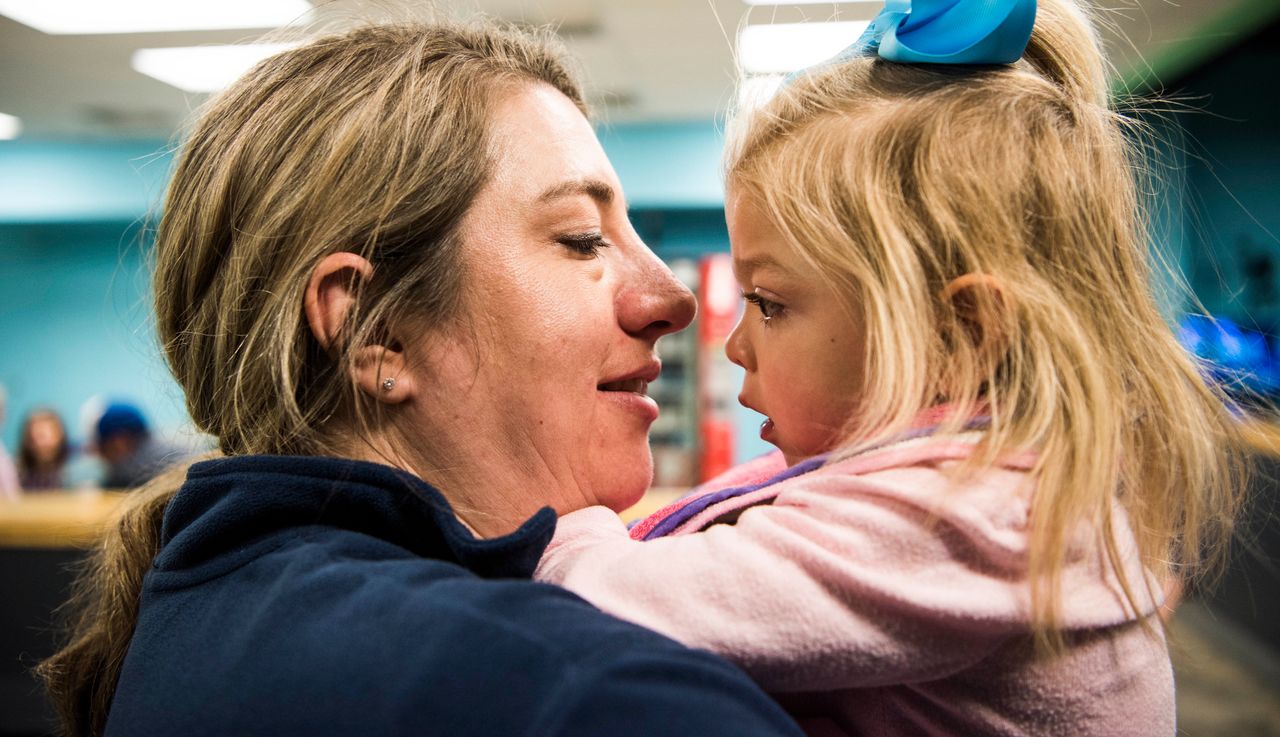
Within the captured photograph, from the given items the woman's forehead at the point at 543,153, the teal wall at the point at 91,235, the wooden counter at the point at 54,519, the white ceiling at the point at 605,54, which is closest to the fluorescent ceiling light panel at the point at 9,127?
the white ceiling at the point at 605,54

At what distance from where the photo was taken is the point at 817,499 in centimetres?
89

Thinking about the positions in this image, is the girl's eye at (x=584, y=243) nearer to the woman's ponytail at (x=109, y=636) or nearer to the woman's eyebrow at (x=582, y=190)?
the woman's eyebrow at (x=582, y=190)

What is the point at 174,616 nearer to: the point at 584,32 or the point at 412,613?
the point at 412,613

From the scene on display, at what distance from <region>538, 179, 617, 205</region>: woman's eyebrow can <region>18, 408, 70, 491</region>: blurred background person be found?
743 cm

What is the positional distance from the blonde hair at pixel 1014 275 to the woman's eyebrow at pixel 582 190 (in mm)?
226

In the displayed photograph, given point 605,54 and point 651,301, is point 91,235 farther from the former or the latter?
point 651,301

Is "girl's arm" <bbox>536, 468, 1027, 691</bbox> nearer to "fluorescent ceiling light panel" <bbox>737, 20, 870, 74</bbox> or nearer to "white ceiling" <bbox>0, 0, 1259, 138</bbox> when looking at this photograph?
"white ceiling" <bbox>0, 0, 1259, 138</bbox>

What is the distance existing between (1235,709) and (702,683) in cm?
498

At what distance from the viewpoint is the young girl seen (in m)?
0.82

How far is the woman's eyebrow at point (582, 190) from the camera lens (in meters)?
1.20

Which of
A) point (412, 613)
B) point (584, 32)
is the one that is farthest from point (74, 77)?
point (412, 613)

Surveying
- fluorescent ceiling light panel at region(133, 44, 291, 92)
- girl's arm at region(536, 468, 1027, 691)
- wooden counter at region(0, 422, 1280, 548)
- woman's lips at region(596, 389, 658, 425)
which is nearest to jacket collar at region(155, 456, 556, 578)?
girl's arm at region(536, 468, 1027, 691)

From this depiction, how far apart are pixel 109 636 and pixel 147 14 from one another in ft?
18.0

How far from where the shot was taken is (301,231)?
1085mm
